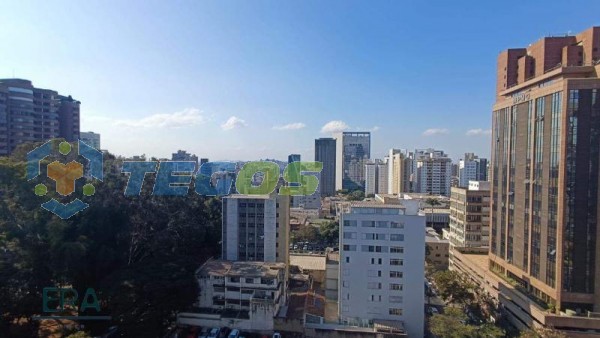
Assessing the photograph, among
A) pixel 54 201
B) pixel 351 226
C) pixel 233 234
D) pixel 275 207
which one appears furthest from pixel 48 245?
pixel 351 226

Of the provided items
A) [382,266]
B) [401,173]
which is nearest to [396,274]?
[382,266]

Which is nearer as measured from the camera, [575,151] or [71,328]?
[575,151]

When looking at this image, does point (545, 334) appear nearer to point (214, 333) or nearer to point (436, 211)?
point (214, 333)

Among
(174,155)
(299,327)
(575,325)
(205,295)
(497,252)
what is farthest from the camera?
(174,155)

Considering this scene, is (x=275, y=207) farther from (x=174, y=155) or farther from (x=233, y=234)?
(x=174, y=155)

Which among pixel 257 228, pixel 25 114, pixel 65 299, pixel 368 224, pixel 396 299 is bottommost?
pixel 65 299

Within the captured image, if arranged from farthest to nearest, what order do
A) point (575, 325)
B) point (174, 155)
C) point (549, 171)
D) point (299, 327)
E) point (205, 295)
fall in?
point (174, 155), point (205, 295), point (299, 327), point (549, 171), point (575, 325)

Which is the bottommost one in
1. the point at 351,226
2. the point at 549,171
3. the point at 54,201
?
the point at 351,226
